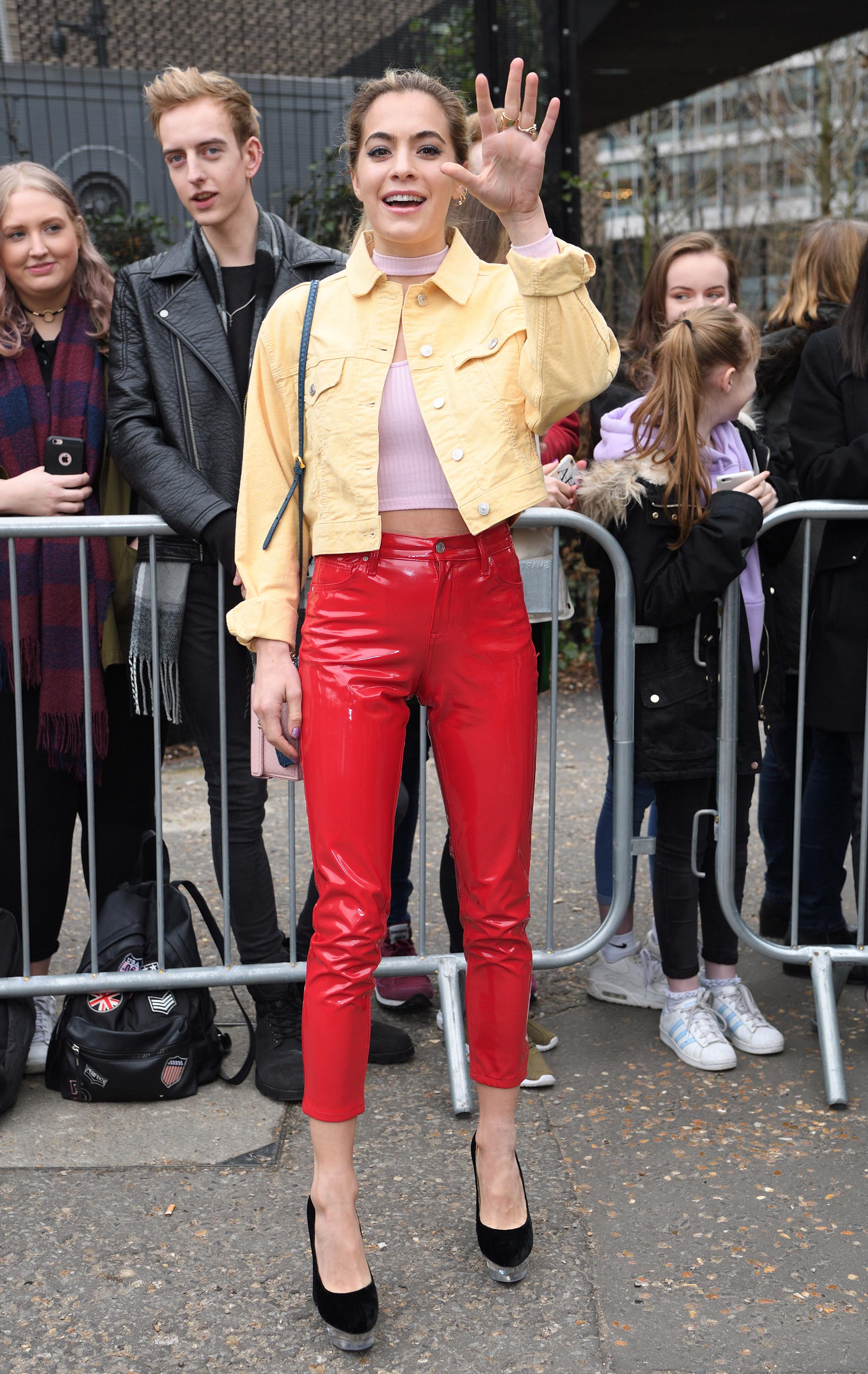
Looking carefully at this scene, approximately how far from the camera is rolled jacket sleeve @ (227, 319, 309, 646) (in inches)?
104

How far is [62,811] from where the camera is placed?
373cm

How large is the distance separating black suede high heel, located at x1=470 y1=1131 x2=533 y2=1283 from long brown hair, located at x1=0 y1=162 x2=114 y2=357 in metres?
2.33

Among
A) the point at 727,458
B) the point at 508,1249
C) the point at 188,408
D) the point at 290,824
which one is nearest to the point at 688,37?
the point at 727,458

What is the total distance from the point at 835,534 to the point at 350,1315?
232 centimetres

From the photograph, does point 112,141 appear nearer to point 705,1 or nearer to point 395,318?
point 705,1

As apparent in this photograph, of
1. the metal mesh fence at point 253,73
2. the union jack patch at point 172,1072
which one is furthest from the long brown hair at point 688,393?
the metal mesh fence at point 253,73

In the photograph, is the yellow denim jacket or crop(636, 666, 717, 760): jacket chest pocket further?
crop(636, 666, 717, 760): jacket chest pocket

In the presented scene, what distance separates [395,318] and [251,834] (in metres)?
1.53

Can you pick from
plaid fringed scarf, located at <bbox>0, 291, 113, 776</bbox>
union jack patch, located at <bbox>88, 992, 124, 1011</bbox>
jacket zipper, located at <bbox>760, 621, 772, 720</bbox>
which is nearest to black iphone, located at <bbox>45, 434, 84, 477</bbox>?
plaid fringed scarf, located at <bbox>0, 291, 113, 776</bbox>

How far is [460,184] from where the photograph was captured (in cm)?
243

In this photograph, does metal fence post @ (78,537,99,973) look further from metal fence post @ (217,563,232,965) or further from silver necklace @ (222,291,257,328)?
silver necklace @ (222,291,257,328)

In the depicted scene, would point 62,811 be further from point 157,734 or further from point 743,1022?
point 743,1022

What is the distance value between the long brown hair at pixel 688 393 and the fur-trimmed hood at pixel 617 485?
0.03 metres

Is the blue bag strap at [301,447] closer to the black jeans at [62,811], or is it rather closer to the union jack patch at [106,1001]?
the black jeans at [62,811]
